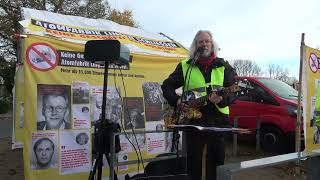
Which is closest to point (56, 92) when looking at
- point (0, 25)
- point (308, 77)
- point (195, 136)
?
point (195, 136)

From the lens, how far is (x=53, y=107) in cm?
551

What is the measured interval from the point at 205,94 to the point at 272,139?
18.9 ft

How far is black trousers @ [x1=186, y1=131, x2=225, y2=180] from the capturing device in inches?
159

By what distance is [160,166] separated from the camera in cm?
591

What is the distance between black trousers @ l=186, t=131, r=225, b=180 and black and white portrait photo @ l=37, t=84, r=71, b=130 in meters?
2.00

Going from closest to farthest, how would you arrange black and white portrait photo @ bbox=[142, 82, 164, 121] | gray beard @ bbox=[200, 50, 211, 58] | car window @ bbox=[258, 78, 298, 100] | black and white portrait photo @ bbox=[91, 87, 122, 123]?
gray beard @ bbox=[200, 50, 211, 58] → black and white portrait photo @ bbox=[91, 87, 122, 123] → black and white portrait photo @ bbox=[142, 82, 164, 121] → car window @ bbox=[258, 78, 298, 100]

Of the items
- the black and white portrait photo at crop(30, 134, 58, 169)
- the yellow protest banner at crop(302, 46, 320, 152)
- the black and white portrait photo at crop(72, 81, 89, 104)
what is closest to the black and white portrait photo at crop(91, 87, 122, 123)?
the black and white portrait photo at crop(72, 81, 89, 104)

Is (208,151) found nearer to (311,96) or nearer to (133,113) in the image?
(133,113)

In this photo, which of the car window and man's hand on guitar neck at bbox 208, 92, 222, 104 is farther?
the car window

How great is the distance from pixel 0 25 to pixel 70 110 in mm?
27703

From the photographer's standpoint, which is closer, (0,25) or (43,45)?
(43,45)

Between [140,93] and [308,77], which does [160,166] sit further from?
[308,77]

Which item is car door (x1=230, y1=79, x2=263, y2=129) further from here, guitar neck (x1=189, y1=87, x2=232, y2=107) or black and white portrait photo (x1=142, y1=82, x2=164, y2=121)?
guitar neck (x1=189, y1=87, x2=232, y2=107)

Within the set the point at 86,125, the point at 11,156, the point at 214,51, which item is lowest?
the point at 11,156
